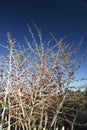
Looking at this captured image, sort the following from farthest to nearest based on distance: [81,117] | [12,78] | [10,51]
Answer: [81,117] → [12,78] → [10,51]

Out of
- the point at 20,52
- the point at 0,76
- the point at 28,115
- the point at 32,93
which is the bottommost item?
the point at 28,115

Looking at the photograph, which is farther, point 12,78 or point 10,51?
point 12,78

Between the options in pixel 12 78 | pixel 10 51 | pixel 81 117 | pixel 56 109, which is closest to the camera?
pixel 10 51

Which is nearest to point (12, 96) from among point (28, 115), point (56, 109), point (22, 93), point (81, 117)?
point (22, 93)

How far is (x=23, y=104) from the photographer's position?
666 centimetres

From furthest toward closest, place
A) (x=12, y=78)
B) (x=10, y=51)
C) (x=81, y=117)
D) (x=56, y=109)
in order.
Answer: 1. (x=81, y=117)
2. (x=56, y=109)
3. (x=12, y=78)
4. (x=10, y=51)

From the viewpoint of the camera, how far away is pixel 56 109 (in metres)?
7.06

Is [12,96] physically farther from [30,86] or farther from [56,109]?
[56,109]

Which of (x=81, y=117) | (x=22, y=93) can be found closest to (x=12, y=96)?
(x=22, y=93)

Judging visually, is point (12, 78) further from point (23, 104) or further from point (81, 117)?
point (81, 117)

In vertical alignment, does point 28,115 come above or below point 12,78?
below

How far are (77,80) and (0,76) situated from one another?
5.62ft

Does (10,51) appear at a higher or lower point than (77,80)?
higher

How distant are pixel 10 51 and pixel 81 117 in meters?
6.57
